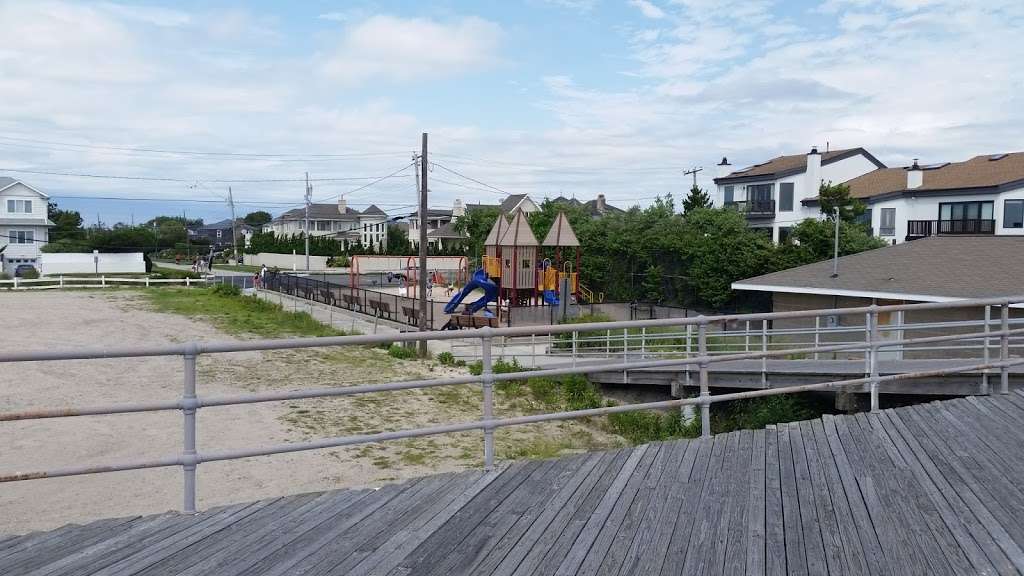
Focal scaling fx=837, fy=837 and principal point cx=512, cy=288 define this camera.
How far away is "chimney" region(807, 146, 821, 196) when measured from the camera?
→ 48906 millimetres

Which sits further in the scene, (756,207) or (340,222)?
(340,222)

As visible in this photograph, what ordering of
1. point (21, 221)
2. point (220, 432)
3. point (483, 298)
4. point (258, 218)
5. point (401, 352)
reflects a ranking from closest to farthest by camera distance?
point (220, 432) → point (401, 352) → point (483, 298) → point (21, 221) → point (258, 218)

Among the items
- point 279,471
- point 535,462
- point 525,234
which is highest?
point 525,234

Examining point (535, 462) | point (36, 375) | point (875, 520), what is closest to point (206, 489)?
point (535, 462)

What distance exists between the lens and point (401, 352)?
2975 cm

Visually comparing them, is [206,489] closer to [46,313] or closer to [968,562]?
[968,562]

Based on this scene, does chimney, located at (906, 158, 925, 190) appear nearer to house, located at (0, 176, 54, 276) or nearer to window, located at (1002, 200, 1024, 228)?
window, located at (1002, 200, 1024, 228)

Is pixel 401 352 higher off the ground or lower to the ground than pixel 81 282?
lower

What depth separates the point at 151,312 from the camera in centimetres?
4088

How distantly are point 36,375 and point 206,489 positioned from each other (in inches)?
507

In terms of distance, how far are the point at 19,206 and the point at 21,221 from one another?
5.21ft

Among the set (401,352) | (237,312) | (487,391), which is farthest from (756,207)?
(487,391)

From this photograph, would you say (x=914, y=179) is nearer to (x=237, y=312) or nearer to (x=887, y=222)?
(x=887, y=222)

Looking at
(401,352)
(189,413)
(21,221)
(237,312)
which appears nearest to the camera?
(189,413)
